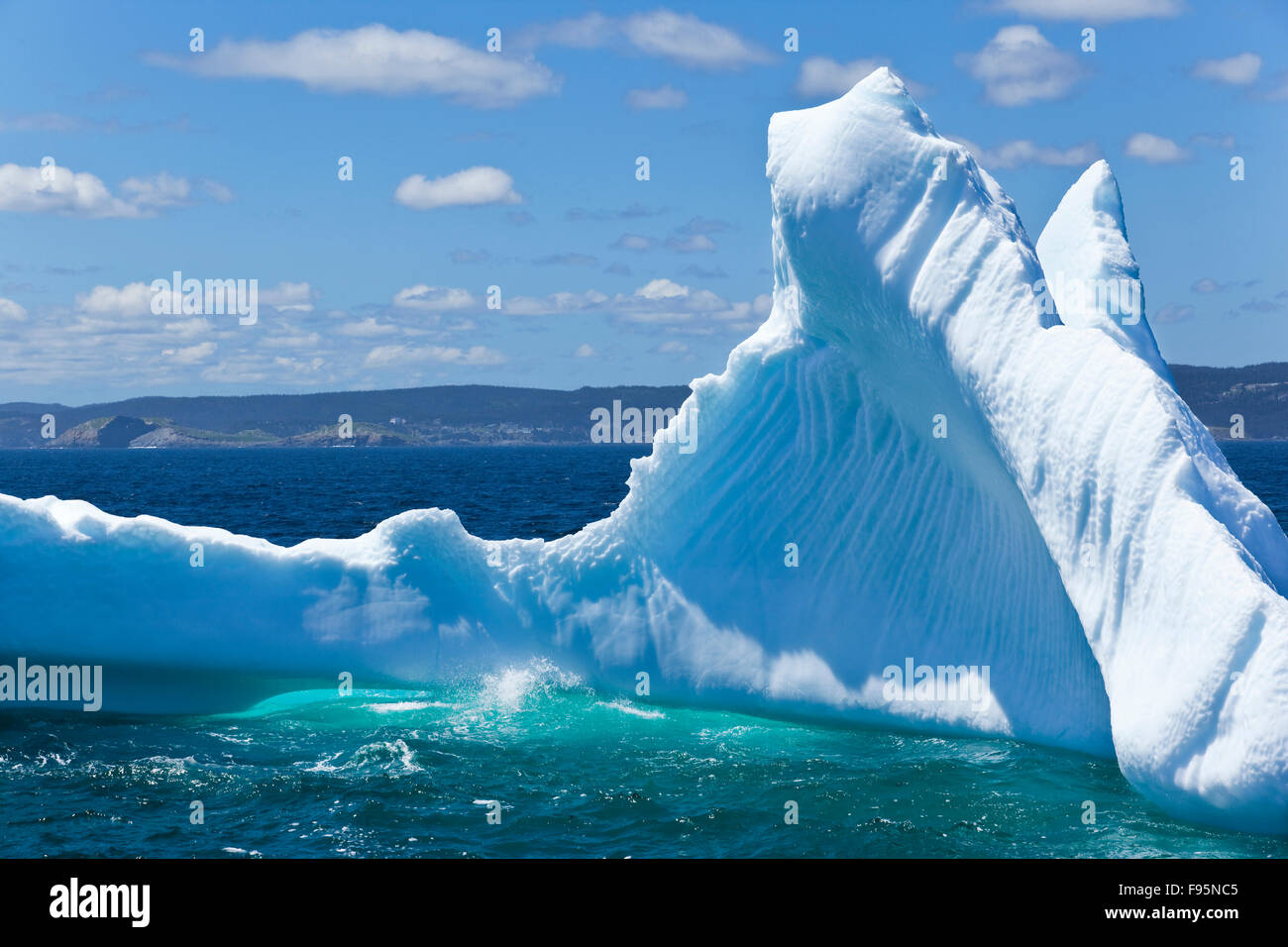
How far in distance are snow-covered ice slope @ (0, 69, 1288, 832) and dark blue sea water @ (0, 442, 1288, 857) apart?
71cm

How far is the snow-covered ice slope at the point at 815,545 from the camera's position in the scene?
14.3 m

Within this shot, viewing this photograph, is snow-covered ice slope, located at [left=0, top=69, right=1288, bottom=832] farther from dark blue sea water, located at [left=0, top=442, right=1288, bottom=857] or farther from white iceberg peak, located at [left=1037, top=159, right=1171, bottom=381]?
dark blue sea water, located at [left=0, top=442, right=1288, bottom=857]

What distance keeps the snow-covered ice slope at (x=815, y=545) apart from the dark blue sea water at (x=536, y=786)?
0.71 m

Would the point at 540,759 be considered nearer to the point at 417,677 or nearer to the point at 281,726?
the point at 417,677

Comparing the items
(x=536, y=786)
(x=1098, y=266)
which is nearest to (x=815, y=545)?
(x=536, y=786)

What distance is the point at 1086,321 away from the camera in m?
17.5

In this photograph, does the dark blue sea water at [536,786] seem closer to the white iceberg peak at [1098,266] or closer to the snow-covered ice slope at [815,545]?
the snow-covered ice slope at [815,545]

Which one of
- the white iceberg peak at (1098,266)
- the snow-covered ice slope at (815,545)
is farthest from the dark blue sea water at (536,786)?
the white iceberg peak at (1098,266)

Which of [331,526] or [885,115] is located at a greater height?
[885,115]

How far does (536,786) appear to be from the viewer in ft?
46.4

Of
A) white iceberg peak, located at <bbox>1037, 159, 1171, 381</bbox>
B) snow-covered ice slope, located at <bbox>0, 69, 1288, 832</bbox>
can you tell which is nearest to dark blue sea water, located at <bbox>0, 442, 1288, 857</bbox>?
snow-covered ice slope, located at <bbox>0, 69, 1288, 832</bbox>

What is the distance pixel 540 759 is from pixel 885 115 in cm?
952
